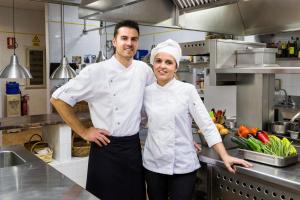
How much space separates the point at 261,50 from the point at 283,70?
494 millimetres

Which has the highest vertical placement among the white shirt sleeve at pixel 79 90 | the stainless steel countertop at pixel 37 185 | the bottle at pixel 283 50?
the bottle at pixel 283 50

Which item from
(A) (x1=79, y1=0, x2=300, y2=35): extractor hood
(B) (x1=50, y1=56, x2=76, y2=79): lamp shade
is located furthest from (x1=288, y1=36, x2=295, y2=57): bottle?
(B) (x1=50, y1=56, x2=76, y2=79): lamp shade

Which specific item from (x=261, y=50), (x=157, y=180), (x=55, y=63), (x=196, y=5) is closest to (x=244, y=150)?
(x=157, y=180)

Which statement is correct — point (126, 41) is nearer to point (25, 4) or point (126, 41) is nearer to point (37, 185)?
point (37, 185)

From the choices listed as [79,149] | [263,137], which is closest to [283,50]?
[79,149]

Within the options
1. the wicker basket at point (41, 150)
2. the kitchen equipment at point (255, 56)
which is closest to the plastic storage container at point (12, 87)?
the wicker basket at point (41, 150)

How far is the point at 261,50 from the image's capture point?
2.55 meters

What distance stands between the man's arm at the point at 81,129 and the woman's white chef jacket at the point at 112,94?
0.14ft

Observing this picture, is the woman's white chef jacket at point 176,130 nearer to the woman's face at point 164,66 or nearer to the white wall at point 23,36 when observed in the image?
the woman's face at point 164,66

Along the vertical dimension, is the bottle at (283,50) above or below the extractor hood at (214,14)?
below

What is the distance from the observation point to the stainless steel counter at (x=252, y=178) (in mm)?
1507

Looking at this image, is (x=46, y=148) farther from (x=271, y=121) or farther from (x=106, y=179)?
(x=271, y=121)

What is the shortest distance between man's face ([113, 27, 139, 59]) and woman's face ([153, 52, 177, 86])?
224mm

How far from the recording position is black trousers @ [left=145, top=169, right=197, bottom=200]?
1.83m
